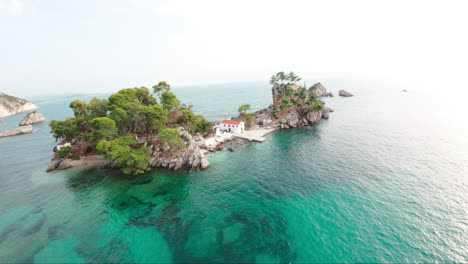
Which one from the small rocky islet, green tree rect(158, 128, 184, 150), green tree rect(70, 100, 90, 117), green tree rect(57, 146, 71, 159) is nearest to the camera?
green tree rect(158, 128, 184, 150)

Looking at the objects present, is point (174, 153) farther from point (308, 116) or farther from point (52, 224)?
point (308, 116)

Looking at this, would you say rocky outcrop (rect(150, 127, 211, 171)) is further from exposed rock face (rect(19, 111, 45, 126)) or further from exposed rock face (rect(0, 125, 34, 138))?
exposed rock face (rect(19, 111, 45, 126))

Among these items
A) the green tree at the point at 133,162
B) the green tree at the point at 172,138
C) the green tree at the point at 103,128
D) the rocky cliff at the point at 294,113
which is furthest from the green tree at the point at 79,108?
the rocky cliff at the point at 294,113

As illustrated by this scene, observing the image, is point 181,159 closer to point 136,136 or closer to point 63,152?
point 136,136

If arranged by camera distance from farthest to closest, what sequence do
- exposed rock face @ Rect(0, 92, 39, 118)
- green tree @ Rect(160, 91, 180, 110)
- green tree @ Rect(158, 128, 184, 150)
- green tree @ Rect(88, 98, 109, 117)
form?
exposed rock face @ Rect(0, 92, 39, 118), green tree @ Rect(160, 91, 180, 110), green tree @ Rect(88, 98, 109, 117), green tree @ Rect(158, 128, 184, 150)

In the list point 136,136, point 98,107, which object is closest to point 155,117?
point 136,136

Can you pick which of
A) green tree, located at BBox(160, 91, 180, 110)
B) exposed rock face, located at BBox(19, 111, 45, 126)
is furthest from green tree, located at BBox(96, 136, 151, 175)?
exposed rock face, located at BBox(19, 111, 45, 126)
